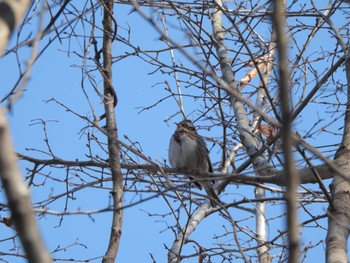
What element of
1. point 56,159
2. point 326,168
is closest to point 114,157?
point 56,159

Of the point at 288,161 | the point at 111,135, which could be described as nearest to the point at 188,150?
the point at 111,135

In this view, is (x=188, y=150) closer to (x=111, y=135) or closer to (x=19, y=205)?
(x=111, y=135)

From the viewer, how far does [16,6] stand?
173cm

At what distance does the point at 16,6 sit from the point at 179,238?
132 inches

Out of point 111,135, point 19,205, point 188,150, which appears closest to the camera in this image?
point 19,205

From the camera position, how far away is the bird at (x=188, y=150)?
260 inches

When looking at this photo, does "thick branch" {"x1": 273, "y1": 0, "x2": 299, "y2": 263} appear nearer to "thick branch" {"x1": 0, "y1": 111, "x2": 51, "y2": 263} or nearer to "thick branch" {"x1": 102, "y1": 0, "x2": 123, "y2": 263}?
"thick branch" {"x1": 0, "y1": 111, "x2": 51, "y2": 263}

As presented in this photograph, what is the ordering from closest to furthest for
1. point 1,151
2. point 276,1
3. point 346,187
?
point 1,151 → point 276,1 → point 346,187

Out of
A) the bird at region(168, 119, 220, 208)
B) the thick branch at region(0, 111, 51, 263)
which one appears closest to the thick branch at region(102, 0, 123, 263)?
the thick branch at region(0, 111, 51, 263)

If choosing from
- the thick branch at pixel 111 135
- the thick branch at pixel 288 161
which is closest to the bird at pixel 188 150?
the thick branch at pixel 111 135

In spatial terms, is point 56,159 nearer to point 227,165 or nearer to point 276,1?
point 227,165

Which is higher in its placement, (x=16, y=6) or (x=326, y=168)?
(x=326, y=168)

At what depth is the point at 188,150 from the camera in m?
6.62

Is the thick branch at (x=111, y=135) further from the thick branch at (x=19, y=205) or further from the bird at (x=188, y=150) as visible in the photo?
the bird at (x=188, y=150)
